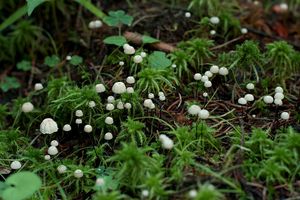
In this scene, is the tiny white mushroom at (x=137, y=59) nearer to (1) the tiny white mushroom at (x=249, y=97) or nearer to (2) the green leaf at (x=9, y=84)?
(1) the tiny white mushroom at (x=249, y=97)

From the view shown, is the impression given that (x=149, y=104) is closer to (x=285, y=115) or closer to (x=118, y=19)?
(x=285, y=115)

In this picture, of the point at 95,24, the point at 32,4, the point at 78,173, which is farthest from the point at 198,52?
the point at 78,173

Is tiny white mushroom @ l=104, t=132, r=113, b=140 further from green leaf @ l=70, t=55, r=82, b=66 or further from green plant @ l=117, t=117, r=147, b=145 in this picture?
green leaf @ l=70, t=55, r=82, b=66

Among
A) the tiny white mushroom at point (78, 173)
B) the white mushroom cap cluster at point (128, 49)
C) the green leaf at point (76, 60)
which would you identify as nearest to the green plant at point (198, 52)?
the white mushroom cap cluster at point (128, 49)

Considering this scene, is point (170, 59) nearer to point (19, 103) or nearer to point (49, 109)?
point (49, 109)

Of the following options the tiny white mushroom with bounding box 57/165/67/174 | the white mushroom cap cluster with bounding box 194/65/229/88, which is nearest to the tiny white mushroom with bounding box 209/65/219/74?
the white mushroom cap cluster with bounding box 194/65/229/88
